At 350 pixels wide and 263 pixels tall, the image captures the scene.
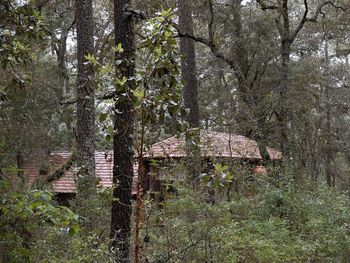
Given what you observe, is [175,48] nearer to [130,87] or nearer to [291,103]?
[130,87]

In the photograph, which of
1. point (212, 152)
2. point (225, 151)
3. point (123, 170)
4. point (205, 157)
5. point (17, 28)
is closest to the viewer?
point (17, 28)

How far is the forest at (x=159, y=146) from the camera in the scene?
378cm

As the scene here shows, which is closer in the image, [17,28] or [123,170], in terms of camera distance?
[17,28]

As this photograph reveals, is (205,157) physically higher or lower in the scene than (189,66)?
lower

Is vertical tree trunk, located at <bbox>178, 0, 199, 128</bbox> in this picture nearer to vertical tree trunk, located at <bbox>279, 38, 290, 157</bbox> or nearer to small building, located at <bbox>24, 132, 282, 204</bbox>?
small building, located at <bbox>24, 132, 282, 204</bbox>

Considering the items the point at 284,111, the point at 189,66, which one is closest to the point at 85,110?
the point at 189,66

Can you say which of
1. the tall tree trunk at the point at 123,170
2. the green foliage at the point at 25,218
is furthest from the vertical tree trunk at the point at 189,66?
the green foliage at the point at 25,218

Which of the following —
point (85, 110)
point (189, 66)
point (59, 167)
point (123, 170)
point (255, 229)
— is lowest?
point (255, 229)

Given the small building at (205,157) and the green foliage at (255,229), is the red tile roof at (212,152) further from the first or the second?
the green foliage at (255,229)

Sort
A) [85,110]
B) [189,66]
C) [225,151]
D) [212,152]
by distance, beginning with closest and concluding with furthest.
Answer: [85,110] → [212,152] → [225,151] → [189,66]

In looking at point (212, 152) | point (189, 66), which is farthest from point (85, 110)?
point (189, 66)

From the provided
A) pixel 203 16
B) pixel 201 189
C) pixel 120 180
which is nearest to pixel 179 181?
pixel 201 189

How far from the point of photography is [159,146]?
223 inches

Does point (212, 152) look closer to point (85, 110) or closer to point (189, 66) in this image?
point (85, 110)
